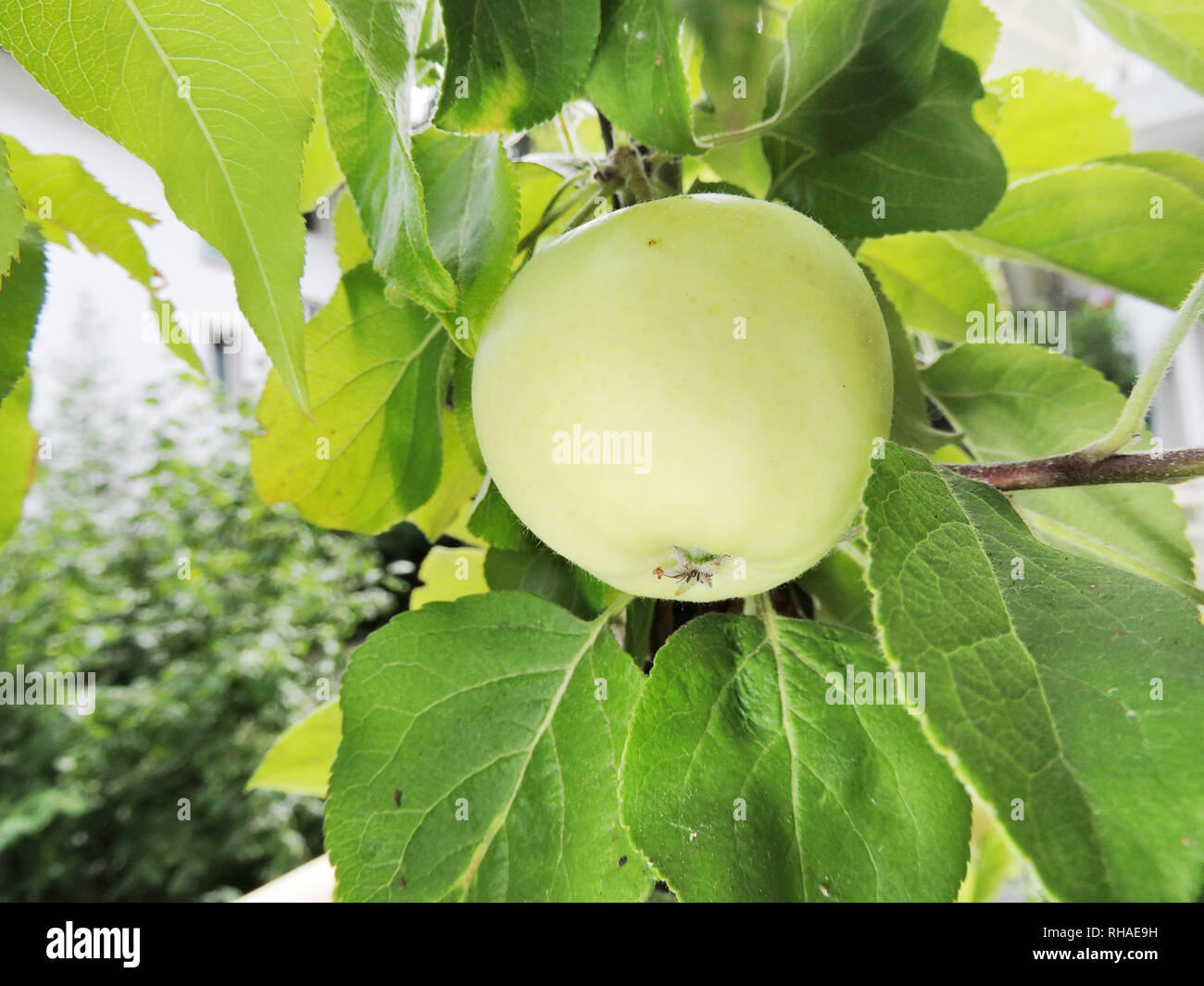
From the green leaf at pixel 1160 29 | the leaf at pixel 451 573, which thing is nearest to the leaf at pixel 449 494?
the leaf at pixel 451 573

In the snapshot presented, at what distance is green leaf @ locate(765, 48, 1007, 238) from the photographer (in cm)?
22

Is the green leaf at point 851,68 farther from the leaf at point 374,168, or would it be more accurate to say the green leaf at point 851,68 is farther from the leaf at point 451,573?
the leaf at point 451,573

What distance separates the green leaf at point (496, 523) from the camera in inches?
9.5

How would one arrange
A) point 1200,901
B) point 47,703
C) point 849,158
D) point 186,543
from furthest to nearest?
point 186,543 < point 47,703 < point 849,158 < point 1200,901

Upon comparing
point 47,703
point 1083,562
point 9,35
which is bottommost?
point 47,703

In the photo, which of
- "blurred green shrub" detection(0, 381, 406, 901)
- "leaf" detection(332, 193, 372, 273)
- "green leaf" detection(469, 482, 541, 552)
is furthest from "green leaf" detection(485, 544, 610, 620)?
"blurred green shrub" detection(0, 381, 406, 901)

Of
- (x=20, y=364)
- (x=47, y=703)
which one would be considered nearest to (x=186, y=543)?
→ (x=47, y=703)

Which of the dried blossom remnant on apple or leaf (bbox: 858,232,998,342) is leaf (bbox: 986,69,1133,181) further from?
the dried blossom remnant on apple

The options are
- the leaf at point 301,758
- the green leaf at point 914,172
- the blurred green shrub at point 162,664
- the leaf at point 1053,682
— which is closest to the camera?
the leaf at point 1053,682

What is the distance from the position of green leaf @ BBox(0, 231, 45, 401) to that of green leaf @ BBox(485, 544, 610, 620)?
5.4 inches

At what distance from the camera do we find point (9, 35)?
17 centimetres

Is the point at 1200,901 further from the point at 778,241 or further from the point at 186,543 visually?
the point at 186,543

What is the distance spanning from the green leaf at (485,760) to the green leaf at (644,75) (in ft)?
0.41

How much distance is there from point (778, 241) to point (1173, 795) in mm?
117
